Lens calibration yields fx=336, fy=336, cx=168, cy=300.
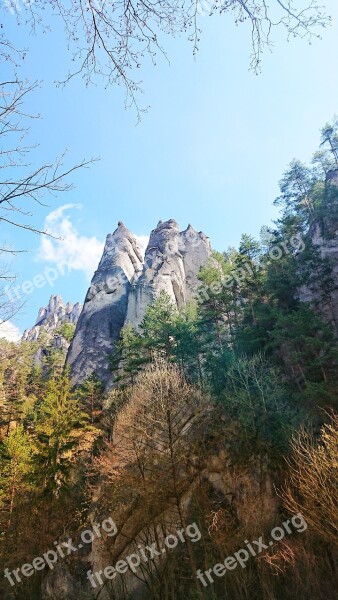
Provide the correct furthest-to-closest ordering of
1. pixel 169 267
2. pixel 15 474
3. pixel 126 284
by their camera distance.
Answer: pixel 169 267 → pixel 126 284 → pixel 15 474

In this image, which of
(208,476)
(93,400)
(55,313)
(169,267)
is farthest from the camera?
(55,313)

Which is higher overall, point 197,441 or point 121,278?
point 121,278

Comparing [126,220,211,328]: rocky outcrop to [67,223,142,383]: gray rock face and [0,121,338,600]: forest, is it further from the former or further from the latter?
[0,121,338,600]: forest

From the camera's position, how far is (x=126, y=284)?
55.8 metres

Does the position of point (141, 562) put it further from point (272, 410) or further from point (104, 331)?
point (104, 331)

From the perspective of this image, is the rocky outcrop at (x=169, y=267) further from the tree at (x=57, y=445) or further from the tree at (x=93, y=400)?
the tree at (x=57, y=445)

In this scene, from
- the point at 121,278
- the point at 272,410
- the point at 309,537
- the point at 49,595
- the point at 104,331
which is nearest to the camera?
the point at 309,537

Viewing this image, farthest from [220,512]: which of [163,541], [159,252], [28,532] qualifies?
[159,252]

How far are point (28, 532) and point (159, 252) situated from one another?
158 feet

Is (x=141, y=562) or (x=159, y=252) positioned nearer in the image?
(x=141, y=562)

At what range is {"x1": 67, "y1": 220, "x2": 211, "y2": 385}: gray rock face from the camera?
1875 inches

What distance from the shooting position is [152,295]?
164ft

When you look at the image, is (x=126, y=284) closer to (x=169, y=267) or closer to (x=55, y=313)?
(x=169, y=267)

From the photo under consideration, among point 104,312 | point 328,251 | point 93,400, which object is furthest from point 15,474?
point 104,312
